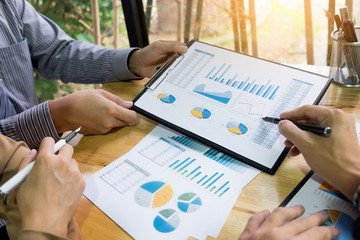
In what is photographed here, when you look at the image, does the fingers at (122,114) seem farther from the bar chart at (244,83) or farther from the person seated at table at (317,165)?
the person seated at table at (317,165)

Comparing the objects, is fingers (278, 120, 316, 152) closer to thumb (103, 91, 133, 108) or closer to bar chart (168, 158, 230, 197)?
bar chart (168, 158, 230, 197)

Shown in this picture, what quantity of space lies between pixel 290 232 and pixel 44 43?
3.06 ft

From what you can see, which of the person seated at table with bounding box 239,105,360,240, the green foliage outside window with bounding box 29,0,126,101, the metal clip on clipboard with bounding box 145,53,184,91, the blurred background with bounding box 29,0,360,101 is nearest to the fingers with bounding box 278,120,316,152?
the person seated at table with bounding box 239,105,360,240

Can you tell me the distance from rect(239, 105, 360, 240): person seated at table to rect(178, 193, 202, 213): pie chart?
0.11m

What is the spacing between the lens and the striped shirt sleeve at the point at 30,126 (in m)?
0.86

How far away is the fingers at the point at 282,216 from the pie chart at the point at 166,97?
402 mm

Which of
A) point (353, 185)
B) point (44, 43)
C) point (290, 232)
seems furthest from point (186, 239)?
point (44, 43)

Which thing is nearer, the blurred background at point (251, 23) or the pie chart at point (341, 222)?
the pie chart at point (341, 222)

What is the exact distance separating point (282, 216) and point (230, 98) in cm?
35

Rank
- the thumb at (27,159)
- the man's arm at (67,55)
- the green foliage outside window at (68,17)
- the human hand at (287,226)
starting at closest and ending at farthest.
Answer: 1. the human hand at (287,226)
2. the thumb at (27,159)
3. the man's arm at (67,55)
4. the green foliage outside window at (68,17)

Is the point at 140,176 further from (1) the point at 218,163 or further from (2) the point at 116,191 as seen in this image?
(1) the point at 218,163

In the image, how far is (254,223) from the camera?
23.1 inches

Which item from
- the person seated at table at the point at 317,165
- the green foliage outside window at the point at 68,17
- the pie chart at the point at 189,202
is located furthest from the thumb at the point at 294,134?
the green foliage outside window at the point at 68,17

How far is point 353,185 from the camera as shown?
0.62 meters
